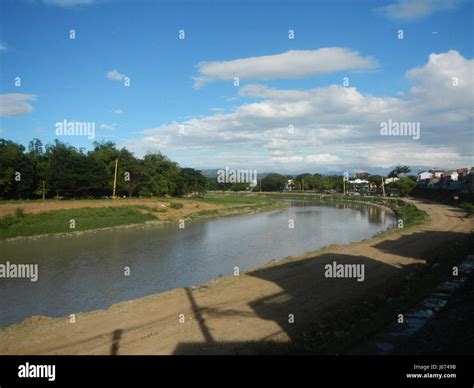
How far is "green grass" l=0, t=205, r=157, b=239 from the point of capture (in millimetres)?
33719

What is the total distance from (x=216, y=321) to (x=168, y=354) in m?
2.39

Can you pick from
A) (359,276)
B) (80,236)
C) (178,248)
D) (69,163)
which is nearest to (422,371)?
(359,276)

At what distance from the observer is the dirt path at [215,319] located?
Result: 1016 cm

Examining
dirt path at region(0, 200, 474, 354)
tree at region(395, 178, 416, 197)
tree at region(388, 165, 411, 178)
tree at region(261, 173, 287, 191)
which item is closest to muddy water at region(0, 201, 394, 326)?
dirt path at region(0, 200, 474, 354)

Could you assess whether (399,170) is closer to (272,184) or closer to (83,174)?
(272,184)

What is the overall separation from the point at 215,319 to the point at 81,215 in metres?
32.7

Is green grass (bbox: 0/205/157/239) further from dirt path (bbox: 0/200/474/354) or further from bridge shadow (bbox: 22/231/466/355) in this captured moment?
bridge shadow (bbox: 22/231/466/355)

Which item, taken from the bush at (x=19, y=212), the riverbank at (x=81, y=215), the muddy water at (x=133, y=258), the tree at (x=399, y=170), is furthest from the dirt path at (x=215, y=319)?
the tree at (x=399, y=170)

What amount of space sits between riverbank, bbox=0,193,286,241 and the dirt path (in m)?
23.2

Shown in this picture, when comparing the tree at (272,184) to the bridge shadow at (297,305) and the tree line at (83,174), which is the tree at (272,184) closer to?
the tree line at (83,174)

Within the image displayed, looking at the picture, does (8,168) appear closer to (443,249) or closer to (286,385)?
(443,249)

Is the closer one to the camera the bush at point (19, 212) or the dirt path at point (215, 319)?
the dirt path at point (215, 319)

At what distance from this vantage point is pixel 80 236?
34.6 meters

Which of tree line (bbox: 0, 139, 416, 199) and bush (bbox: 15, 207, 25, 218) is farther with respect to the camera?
tree line (bbox: 0, 139, 416, 199)
